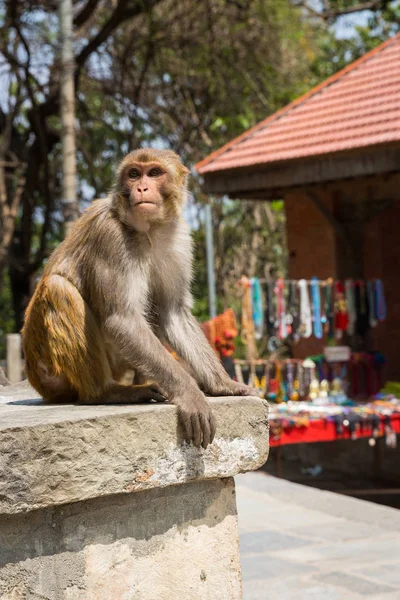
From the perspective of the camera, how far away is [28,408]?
3.26 metres

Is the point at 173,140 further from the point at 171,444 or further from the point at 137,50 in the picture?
the point at 171,444

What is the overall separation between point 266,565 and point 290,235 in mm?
6778

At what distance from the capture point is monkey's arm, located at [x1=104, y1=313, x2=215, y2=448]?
299cm

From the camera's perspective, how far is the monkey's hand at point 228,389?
3496mm

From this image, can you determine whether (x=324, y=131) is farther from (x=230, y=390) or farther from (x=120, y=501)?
(x=120, y=501)

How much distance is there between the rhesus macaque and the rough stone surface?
0.30m

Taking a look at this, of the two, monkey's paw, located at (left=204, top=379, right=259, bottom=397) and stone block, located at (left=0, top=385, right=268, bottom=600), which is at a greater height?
monkey's paw, located at (left=204, top=379, right=259, bottom=397)

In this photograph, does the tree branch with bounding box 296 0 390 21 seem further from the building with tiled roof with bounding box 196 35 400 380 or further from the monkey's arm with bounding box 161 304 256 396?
the monkey's arm with bounding box 161 304 256 396

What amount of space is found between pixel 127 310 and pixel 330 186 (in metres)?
7.40

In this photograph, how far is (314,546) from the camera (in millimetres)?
5062

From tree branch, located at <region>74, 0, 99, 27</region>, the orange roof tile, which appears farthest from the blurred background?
the orange roof tile

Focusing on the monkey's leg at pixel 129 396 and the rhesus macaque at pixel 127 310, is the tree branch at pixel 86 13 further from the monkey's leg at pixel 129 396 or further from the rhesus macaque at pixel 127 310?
the monkey's leg at pixel 129 396

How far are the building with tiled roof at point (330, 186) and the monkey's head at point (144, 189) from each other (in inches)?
239

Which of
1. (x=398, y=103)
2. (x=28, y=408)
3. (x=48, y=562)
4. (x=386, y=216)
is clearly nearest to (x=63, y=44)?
(x=398, y=103)
